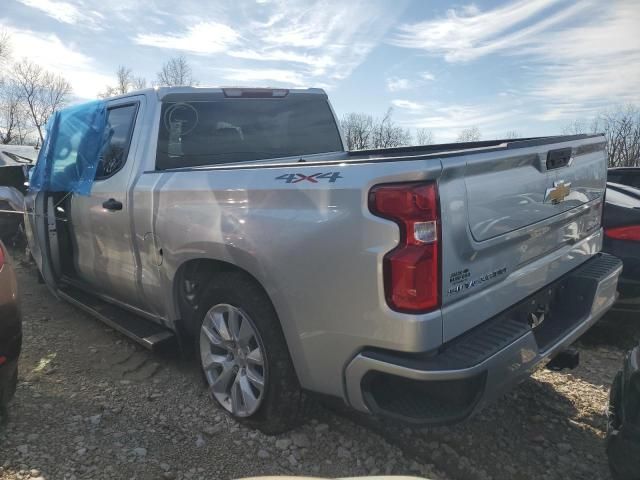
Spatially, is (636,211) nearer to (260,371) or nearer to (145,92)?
(260,371)

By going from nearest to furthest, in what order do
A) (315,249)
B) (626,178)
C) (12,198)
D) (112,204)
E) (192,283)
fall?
(315,249) → (192,283) → (112,204) → (626,178) → (12,198)

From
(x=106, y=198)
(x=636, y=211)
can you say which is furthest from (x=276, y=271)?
(x=636, y=211)

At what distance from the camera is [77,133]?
4.48 metres

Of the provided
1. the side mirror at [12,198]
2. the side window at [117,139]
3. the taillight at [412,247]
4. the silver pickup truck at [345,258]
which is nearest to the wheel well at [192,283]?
the silver pickup truck at [345,258]

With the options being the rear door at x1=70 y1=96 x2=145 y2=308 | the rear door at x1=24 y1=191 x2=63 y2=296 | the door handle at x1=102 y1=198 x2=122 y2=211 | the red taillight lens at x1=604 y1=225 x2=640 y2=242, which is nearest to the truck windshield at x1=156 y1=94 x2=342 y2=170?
the rear door at x1=70 y1=96 x2=145 y2=308

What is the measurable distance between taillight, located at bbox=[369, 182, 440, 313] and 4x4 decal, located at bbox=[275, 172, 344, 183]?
0.78 feet

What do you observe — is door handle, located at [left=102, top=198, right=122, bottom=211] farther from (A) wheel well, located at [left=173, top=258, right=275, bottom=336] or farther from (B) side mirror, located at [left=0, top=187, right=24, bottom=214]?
(B) side mirror, located at [left=0, top=187, right=24, bottom=214]

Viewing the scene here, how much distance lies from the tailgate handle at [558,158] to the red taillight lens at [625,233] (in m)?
1.56

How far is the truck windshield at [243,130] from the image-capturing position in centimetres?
358

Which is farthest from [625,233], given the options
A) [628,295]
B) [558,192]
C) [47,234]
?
[47,234]

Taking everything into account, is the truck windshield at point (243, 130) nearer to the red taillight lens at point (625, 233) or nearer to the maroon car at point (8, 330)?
the maroon car at point (8, 330)

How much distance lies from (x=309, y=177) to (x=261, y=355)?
994 mm

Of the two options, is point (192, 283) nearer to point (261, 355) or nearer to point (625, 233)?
point (261, 355)

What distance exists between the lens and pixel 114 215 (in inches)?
144
